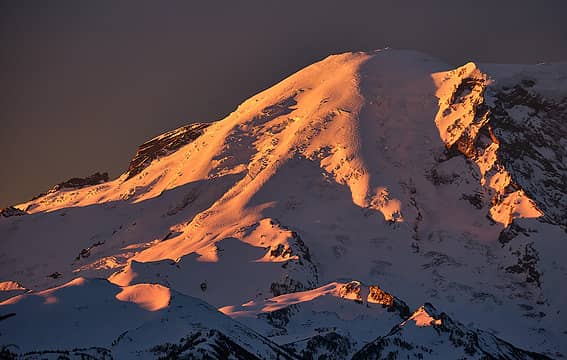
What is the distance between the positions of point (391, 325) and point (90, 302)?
45.2 meters

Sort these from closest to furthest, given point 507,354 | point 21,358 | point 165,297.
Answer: point 21,358 → point 165,297 → point 507,354

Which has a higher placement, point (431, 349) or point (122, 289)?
point (122, 289)

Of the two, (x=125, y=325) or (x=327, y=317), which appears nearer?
(x=125, y=325)

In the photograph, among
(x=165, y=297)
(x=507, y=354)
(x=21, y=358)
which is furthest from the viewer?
(x=507, y=354)

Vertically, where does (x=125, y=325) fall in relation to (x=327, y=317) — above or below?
above

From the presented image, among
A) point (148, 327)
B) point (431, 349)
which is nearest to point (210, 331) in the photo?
point (148, 327)

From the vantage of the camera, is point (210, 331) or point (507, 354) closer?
point (210, 331)

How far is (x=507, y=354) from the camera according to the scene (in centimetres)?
17800

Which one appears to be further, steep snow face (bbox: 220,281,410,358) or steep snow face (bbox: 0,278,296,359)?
steep snow face (bbox: 220,281,410,358)

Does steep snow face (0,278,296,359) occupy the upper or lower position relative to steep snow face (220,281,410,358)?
upper

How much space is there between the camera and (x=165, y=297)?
159625 millimetres

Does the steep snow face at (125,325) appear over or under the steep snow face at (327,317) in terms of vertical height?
over

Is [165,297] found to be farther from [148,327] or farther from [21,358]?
[21,358]

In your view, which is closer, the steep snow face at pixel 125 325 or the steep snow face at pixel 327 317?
the steep snow face at pixel 125 325
